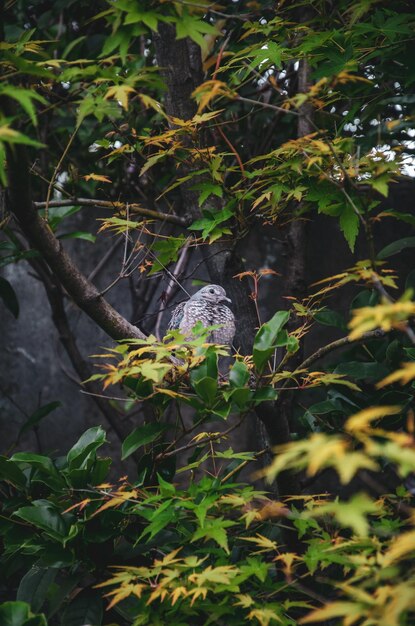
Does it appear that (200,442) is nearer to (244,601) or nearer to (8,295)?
(244,601)

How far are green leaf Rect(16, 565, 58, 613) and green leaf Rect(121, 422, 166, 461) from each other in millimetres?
402

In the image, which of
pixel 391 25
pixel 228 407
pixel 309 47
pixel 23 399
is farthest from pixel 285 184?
pixel 23 399

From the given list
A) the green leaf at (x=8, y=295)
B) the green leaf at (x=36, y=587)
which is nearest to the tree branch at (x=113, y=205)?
the green leaf at (x=8, y=295)

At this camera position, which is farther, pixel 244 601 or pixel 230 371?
pixel 230 371

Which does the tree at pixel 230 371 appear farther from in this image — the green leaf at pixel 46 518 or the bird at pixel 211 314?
the bird at pixel 211 314

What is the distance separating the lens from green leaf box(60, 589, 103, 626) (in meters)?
1.80

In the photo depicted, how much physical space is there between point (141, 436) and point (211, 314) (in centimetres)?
48

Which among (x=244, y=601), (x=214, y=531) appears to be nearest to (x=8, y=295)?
(x=214, y=531)

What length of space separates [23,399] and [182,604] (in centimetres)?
210

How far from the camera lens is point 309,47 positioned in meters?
1.93

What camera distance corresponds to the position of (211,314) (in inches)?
84.3

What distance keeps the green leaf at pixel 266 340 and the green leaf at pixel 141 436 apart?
1.10 ft

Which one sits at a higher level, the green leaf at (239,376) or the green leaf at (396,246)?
the green leaf at (396,246)

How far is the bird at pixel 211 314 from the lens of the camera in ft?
7.00
